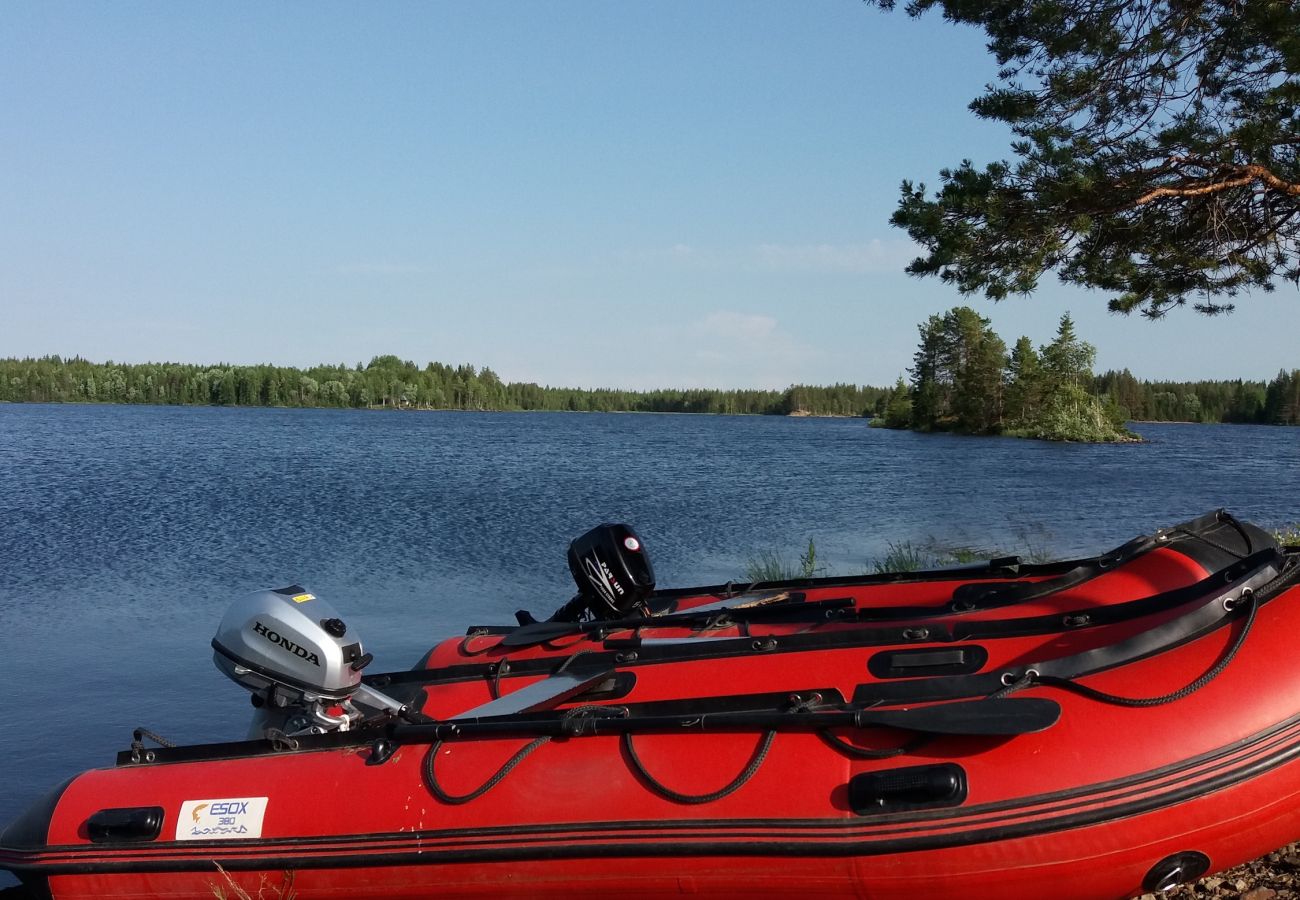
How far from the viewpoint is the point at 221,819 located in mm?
3764

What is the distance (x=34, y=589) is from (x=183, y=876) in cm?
854

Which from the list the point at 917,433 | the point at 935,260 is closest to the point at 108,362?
the point at 917,433

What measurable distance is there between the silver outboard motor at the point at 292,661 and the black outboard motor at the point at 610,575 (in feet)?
5.16

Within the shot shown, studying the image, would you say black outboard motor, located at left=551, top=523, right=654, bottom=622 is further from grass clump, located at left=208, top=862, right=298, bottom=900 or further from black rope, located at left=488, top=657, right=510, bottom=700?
grass clump, located at left=208, top=862, right=298, bottom=900

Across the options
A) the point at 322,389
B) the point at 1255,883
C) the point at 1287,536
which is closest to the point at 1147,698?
the point at 1255,883

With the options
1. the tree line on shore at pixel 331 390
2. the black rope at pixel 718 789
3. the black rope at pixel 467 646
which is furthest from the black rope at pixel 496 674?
the tree line on shore at pixel 331 390

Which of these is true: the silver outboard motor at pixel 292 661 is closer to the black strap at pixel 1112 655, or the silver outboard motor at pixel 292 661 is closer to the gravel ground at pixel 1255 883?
the black strap at pixel 1112 655

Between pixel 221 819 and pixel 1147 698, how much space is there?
10.1 ft

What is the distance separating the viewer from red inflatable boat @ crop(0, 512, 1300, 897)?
3.15 m

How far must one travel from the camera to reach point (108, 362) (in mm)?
106438

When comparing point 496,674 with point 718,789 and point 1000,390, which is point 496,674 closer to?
point 718,789

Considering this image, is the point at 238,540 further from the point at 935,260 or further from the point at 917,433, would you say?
the point at 917,433

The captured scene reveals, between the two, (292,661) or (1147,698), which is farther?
(292,661)

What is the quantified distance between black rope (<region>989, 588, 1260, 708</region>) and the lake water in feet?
15.3
